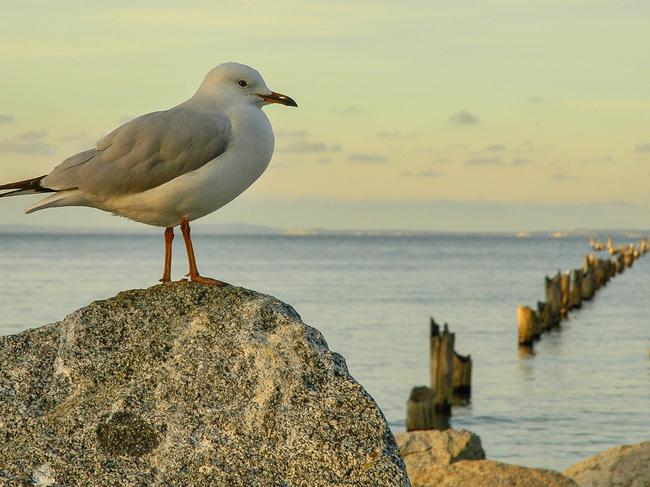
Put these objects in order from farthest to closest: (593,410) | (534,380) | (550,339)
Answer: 1. (550,339)
2. (534,380)
3. (593,410)

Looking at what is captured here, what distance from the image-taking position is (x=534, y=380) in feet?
90.0

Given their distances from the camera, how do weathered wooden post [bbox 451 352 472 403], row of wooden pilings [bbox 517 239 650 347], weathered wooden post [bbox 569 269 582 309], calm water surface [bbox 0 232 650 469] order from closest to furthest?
calm water surface [bbox 0 232 650 469] → weathered wooden post [bbox 451 352 472 403] → row of wooden pilings [bbox 517 239 650 347] → weathered wooden post [bbox 569 269 582 309]

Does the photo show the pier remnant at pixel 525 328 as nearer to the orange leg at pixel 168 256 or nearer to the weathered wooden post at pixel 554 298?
the weathered wooden post at pixel 554 298

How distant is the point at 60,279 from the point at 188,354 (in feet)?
222

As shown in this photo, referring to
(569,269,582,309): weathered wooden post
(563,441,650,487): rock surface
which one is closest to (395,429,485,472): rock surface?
(563,441,650,487): rock surface

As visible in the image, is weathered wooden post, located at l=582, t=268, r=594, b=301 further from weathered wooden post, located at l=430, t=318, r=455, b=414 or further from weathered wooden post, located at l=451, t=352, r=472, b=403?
weathered wooden post, located at l=430, t=318, r=455, b=414

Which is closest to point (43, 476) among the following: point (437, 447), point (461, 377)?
point (437, 447)

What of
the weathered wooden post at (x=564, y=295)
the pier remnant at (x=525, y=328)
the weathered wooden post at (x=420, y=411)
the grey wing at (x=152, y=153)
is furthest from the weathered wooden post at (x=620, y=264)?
the grey wing at (x=152, y=153)

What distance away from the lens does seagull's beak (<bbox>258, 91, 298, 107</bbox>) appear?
17.5 ft

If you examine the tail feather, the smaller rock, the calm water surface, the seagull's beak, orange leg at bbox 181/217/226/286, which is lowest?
the calm water surface

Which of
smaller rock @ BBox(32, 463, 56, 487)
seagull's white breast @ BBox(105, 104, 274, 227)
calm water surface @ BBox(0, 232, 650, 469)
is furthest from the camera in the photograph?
calm water surface @ BBox(0, 232, 650, 469)

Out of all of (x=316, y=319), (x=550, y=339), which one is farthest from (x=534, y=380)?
(x=316, y=319)

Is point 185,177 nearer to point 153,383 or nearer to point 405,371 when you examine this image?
point 153,383

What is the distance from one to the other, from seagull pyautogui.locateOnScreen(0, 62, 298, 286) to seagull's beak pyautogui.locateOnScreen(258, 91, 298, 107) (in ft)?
0.08
